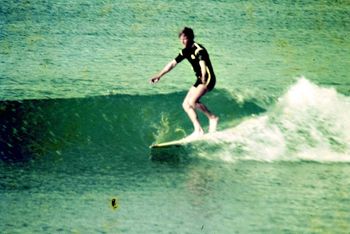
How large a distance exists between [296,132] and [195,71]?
930 millimetres

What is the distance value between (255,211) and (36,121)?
8.24 feet

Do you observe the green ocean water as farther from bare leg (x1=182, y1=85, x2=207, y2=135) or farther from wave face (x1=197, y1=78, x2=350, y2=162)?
bare leg (x1=182, y1=85, x2=207, y2=135)

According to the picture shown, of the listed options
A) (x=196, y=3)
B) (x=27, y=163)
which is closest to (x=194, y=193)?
(x=27, y=163)

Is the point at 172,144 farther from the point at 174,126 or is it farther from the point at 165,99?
the point at 165,99

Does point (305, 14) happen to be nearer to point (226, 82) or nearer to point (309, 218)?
point (226, 82)

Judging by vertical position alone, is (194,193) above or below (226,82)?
below

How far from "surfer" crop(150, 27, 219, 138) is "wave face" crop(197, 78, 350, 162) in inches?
6.6

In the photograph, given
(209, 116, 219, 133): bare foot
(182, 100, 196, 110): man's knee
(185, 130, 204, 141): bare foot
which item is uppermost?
(182, 100, 196, 110): man's knee

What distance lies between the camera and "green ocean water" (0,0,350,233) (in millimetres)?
5109

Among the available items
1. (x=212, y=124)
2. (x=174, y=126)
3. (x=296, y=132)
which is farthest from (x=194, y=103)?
(x=296, y=132)

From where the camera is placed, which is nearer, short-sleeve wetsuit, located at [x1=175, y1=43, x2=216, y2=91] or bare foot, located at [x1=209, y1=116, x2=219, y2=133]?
short-sleeve wetsuit, located at [x1=175, y1=43, x2=216, y2=91]

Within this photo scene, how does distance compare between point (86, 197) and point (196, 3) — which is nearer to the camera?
point (86, 197)

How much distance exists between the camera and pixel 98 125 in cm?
624

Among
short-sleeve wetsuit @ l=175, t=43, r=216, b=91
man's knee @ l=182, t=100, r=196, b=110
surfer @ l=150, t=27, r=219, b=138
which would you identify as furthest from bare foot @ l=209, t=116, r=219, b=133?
short-sleeve wetsuit @ l=175, t=43, r=216, b=91
